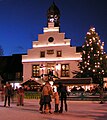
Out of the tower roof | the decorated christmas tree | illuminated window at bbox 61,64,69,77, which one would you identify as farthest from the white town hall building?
the decorated christmas tree

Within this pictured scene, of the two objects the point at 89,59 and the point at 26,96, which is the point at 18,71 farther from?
the point at 26,96

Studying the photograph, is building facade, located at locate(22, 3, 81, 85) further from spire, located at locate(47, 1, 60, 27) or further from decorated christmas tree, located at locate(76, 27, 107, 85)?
decorated christmas tree, located at locate(76, 27, 107, 85)

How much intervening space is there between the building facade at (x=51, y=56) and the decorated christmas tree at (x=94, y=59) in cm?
736

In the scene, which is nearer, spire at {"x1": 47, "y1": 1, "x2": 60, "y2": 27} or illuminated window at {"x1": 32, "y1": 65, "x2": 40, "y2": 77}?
illuminated window at {"x1": 32, "y1": 65, "x2": 40, "y2": 77}

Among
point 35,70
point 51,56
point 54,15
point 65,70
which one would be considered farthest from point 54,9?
point 65,70

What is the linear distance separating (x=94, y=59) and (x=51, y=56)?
11.5 meters

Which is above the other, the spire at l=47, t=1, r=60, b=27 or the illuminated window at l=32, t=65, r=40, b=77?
the spire at l=47, t=1, r=60, b=27

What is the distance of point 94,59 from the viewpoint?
47656 mm

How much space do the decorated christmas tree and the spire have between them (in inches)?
503

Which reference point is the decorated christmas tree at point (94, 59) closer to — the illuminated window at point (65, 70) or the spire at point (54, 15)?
the illuminated window at point (65, 70)

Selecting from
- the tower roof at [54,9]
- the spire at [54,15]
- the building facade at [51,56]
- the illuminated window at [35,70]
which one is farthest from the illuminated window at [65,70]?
the tower roof at [54,9]

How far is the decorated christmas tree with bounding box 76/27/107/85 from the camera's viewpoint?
4753 cm

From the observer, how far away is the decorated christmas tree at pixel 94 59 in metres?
47.5

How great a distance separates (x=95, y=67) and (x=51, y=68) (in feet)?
36.3
